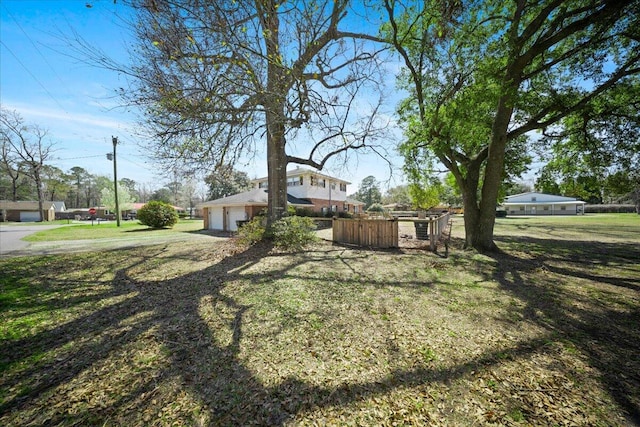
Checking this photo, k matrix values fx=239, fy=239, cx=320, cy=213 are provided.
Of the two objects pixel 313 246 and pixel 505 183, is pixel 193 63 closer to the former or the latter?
pixel 313 246

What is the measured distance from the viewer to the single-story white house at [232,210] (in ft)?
62.3

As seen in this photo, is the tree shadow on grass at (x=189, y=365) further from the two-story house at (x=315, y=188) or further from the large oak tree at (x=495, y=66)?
the two-story house at (x=315, y=188)

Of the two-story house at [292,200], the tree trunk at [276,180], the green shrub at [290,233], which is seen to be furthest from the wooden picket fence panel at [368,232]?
the two-story house at [292,200]

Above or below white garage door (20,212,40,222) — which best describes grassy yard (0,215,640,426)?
below

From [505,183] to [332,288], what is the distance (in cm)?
1511

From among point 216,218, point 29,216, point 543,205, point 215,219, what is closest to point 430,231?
point 216,218

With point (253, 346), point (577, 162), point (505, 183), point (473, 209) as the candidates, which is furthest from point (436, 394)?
point (505, 183)

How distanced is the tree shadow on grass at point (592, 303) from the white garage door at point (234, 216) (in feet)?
54.2

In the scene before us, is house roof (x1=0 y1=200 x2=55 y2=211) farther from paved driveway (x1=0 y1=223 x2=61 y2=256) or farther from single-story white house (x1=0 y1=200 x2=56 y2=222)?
paved driveway (x1=0 y1=223 x2=61 y2=256)

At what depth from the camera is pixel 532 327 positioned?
12.1ft

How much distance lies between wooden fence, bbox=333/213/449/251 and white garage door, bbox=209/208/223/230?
1352cm

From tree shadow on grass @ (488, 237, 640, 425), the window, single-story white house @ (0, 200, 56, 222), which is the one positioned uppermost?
the window

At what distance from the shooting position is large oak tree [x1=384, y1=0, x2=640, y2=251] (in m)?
6.52

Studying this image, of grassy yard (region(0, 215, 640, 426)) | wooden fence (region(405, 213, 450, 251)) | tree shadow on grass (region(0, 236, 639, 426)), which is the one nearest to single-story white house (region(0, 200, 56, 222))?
grassy yard (region(0, 215, 640, 426))
